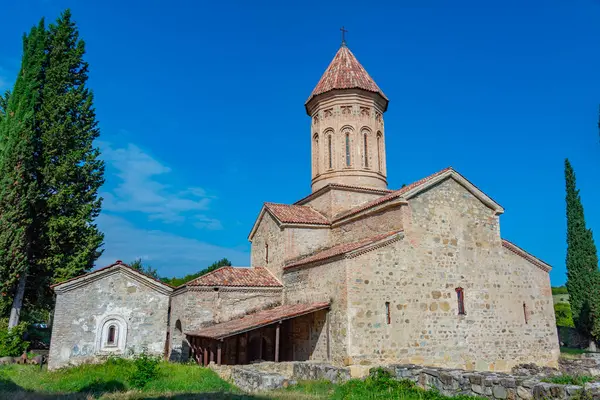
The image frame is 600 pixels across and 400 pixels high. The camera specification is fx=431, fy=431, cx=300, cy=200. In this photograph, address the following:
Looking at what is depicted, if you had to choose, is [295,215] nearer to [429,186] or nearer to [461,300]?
[429,186]

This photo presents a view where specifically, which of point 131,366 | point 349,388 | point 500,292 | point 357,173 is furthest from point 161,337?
point 500,292

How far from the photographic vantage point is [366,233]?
13.1 m

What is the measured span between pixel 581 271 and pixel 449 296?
42.0 ft

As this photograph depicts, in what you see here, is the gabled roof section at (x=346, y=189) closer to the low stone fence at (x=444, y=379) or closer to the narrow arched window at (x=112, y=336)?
the low stone fence at (x=444, y=379)

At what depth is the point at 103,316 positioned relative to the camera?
1178cm

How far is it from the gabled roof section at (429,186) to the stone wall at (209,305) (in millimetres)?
3918

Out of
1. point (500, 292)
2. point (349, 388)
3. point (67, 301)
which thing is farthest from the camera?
point (500, 292)

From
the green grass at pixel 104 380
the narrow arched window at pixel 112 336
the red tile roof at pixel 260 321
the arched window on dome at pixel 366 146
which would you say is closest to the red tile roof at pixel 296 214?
the arched window on dome at pixel 366 146

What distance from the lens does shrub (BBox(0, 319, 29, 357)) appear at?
41.9ft

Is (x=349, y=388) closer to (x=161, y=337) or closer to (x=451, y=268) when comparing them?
(x=451, y=268)

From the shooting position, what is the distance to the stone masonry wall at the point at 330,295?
10516 mm

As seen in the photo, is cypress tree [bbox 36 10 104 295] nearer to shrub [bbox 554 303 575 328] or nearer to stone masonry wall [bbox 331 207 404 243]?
stone masonry wall [bbox 331 207 404 243]

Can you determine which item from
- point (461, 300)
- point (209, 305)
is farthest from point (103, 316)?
point (461, 300)

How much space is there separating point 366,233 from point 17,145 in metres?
11.4
